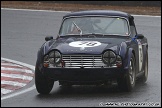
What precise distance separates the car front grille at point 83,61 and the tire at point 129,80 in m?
0.44

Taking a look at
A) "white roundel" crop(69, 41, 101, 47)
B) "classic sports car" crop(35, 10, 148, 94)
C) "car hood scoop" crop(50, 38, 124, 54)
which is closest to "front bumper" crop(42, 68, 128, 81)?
"classic sports car" crop(35, 10, 148, 94)

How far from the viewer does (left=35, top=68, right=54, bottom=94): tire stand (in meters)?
11.5

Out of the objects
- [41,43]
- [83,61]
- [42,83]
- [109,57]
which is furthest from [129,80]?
[41,43]

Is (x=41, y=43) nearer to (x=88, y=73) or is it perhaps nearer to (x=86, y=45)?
(x=86, y=45)

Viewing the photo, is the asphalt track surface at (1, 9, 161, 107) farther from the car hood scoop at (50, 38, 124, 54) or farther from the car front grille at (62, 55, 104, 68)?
the car hood scoop at (50, 38, 124, 54)

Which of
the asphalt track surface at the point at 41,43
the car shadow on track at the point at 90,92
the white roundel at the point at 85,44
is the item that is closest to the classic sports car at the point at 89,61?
the white roundel at the point at 85,44

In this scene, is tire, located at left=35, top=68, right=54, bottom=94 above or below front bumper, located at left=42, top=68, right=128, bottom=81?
below

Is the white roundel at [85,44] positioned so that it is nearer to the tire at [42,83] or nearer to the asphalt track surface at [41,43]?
the tire at [42,83]

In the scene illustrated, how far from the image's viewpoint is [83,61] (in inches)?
444

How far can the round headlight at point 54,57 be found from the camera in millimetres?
11383

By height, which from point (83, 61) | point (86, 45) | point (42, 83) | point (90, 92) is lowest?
point (90, 92)

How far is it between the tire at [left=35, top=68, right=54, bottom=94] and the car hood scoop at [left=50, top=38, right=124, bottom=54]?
19.8 inches

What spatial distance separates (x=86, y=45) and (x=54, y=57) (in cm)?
59

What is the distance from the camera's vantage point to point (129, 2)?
102 ft
